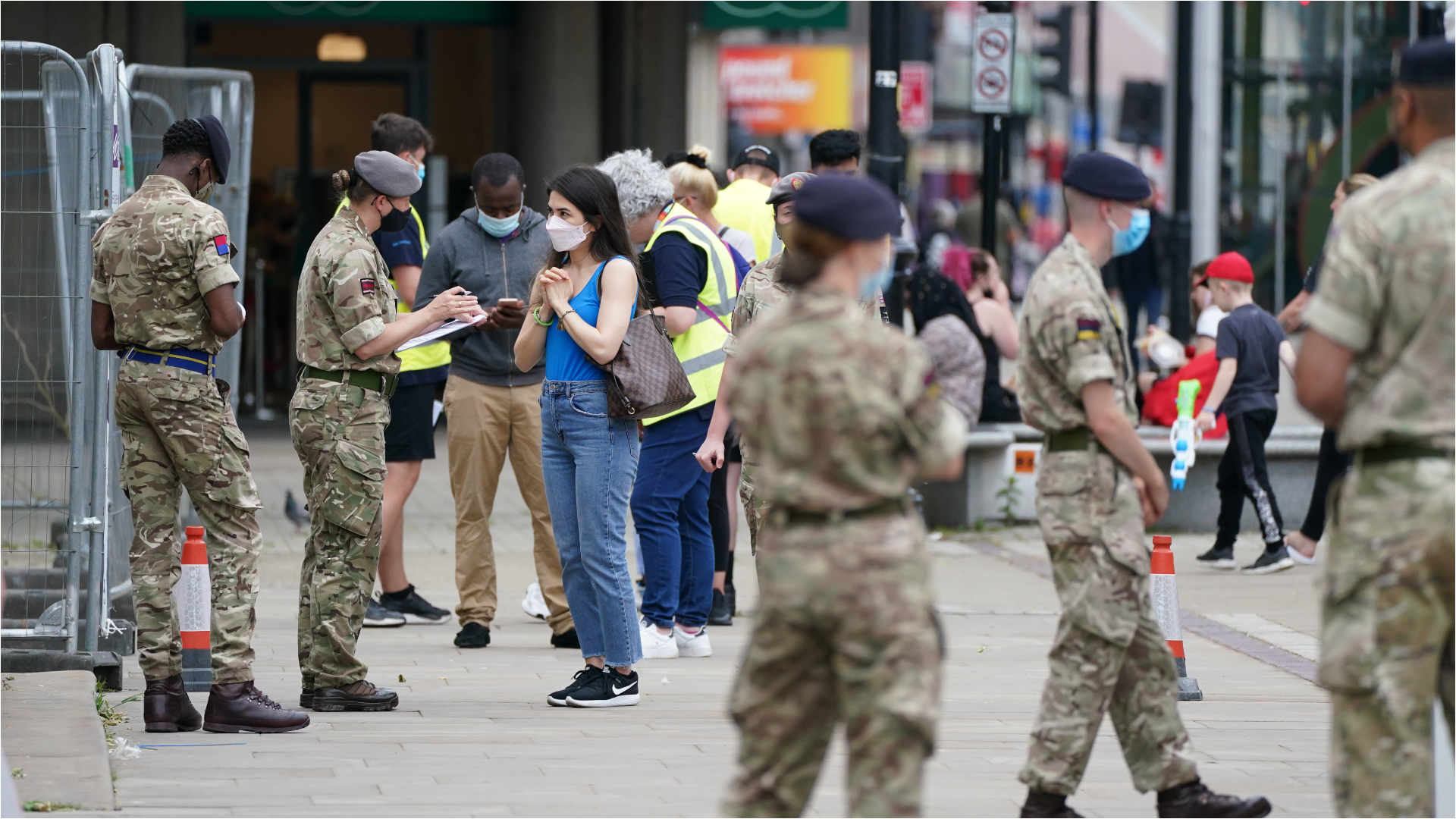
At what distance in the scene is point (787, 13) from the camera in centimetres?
1694

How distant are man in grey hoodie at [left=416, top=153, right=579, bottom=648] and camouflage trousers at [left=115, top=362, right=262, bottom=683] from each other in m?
1.94

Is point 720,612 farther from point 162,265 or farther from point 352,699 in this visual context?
point 162,265

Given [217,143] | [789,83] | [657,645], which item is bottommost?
[657,645]

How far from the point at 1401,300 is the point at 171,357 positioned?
13.0 feet

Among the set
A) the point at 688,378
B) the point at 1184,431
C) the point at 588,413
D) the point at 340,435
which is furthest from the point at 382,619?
the point at 1184,431

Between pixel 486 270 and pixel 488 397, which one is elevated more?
pixel 486 270

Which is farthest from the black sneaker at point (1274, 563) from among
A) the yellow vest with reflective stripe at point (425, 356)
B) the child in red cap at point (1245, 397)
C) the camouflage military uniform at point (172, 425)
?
the camouflage military uniform at point (172, 425)

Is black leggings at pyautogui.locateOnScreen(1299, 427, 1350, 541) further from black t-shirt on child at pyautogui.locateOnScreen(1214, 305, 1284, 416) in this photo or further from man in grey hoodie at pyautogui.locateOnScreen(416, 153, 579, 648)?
man in grey hoodie at pyautogui.locateOnScreen(416, 153, 579, 648)

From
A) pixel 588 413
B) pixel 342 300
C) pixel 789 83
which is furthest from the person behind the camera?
pixel 789 83

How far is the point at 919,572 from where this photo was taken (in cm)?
411

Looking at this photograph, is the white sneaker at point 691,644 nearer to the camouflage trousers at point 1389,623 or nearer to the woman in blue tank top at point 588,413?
the woman in blue tank top at point 588,413

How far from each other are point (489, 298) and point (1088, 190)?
360cm

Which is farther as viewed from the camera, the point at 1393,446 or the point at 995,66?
the point at 995,66

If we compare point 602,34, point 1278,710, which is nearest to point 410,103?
point 602,34
